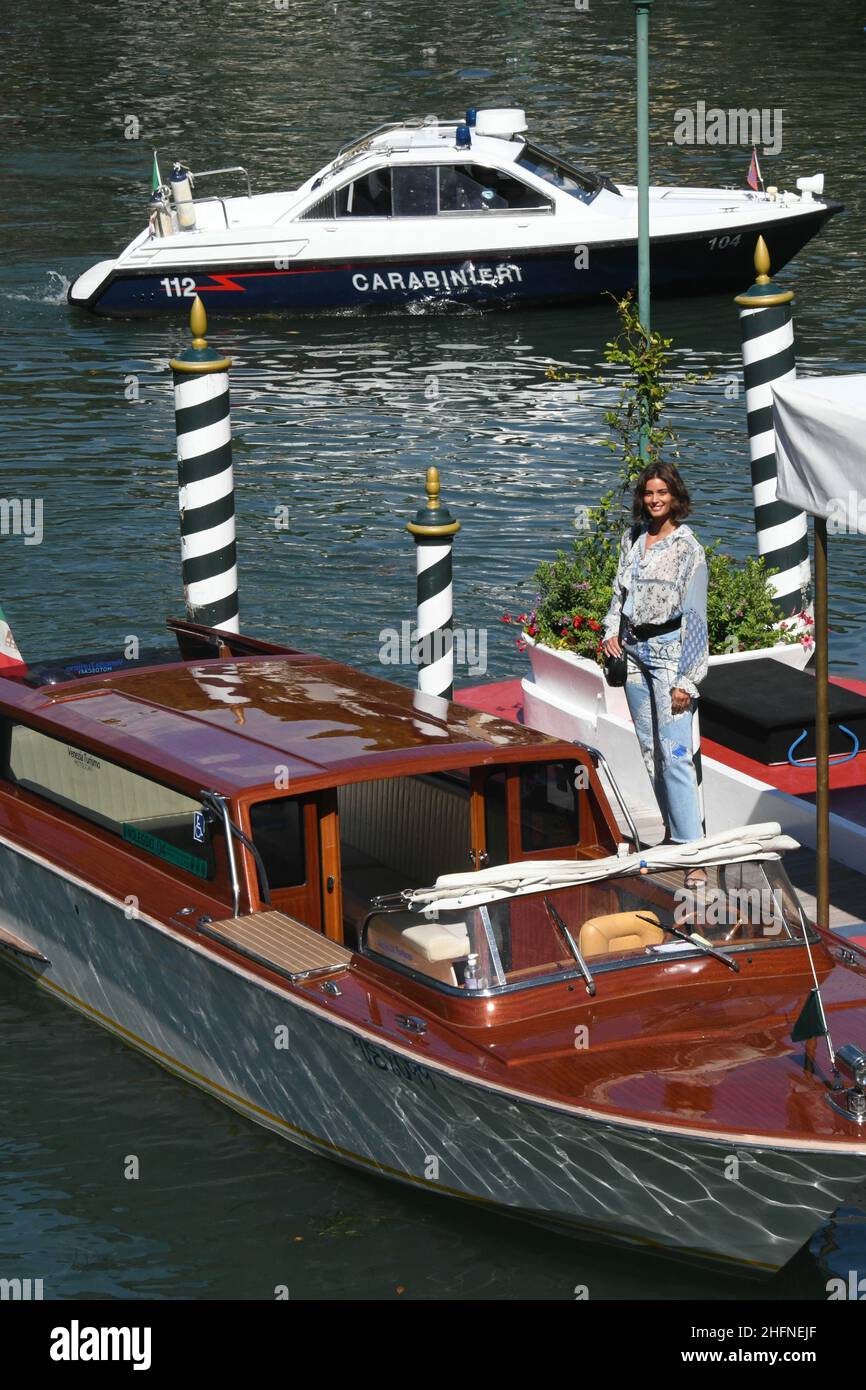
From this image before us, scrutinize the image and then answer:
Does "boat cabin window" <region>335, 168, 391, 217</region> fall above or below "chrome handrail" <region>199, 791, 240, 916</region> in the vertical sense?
above

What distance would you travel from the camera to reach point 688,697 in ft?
30.1

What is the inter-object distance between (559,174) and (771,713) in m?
14.9

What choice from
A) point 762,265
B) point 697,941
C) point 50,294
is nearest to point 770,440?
point 762,265

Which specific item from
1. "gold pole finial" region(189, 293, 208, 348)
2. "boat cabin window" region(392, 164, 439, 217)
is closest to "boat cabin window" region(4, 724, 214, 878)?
"gold pole finial" region(189, 293, 208, 348)

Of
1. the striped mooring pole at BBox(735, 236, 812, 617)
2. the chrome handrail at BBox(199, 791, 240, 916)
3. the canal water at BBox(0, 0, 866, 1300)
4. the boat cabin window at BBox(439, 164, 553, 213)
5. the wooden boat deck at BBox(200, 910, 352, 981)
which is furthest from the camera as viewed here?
the boat cabin window at BBox(439, 164, 553, 213)

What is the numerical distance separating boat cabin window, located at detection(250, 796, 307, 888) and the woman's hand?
A: 1.89m

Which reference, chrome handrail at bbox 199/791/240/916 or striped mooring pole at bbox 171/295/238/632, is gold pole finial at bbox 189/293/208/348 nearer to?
striped mooring pole at bbox 171/295/238/632

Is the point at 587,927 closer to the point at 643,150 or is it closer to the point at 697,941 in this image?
the point at 697,941

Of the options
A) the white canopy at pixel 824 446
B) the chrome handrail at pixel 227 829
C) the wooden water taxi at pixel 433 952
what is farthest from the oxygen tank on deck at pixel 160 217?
the white canopy at pixel 824 446

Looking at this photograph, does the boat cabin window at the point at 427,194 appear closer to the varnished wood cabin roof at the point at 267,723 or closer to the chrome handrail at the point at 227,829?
the varnished wood cabin roof at the point at 267,723

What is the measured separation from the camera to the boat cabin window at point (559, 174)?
78.3ft

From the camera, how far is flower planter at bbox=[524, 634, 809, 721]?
1137cm

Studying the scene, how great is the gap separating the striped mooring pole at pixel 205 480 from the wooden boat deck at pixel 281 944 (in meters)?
4.21

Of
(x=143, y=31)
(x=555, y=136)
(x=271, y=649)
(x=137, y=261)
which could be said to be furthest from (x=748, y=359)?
(x=143, y=31)
